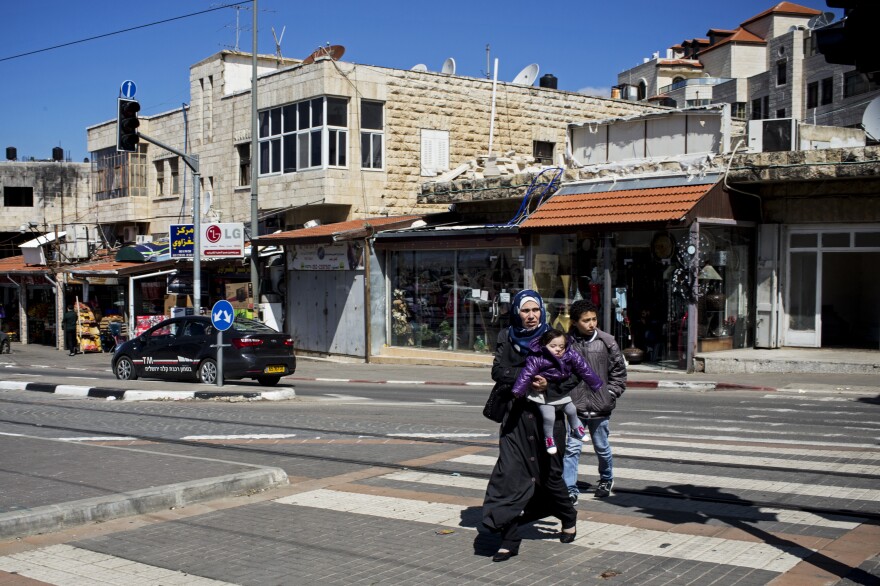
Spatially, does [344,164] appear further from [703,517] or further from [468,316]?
[703,517]

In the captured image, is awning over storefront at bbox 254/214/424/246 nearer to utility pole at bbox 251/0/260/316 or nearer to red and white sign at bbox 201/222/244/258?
utility pole at bbox 251/0/260/316

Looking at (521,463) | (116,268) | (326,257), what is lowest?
(521,463)

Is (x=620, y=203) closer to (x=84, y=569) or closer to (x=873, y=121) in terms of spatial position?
(x=873, y=121)

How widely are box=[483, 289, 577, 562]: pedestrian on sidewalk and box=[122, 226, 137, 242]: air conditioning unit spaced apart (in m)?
38.4

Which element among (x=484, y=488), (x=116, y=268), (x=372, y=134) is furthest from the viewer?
(x=116, y=268)

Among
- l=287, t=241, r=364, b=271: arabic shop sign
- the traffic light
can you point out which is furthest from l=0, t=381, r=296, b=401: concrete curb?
l=287, t=241, r=364, b=271: arabic shop sign

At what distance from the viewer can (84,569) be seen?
6281mm

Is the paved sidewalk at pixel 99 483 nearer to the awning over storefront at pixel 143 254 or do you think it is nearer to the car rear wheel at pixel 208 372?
the car rear wheel at pixel 208 372

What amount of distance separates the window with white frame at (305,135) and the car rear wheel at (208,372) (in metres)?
11.4

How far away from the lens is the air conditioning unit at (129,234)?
42.7 meters

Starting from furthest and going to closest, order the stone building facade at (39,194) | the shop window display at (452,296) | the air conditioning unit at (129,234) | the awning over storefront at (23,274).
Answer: the stone building facade at (39,194) → the air conditioning unit at (129,234) → the awning over storefront at (23,274) → the shop window display at (452,296)

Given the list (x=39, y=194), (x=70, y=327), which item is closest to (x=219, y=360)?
(x=70, y=327)

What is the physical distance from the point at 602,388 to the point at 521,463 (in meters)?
1.68

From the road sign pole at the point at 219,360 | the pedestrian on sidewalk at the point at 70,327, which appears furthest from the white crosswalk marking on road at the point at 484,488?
the pedestrian on sidewalk at the point at 70,327
